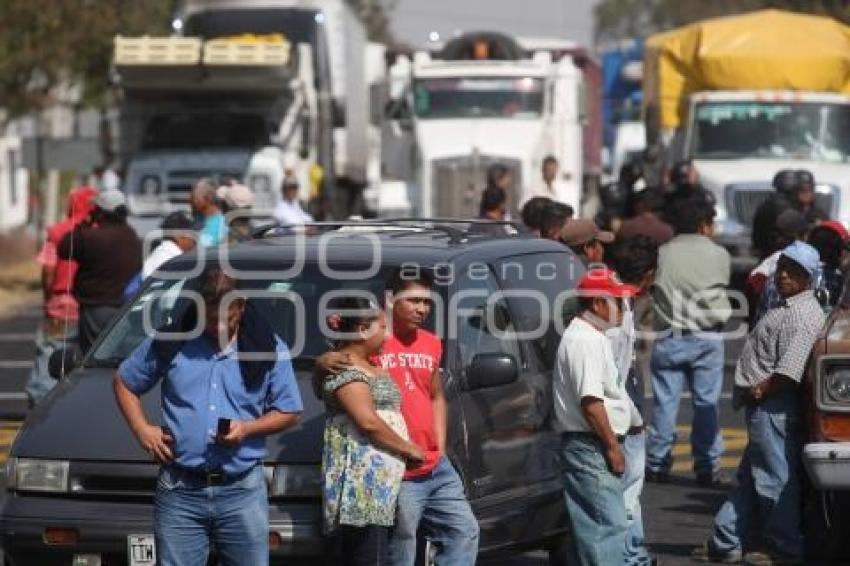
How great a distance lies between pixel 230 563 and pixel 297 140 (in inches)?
919

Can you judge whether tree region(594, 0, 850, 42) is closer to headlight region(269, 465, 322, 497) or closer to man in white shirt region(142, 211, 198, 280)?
man in white shirt region(142, 211, 198, 280)

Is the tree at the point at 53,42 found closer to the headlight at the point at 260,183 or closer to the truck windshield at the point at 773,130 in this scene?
the headlight at the point at 260,183

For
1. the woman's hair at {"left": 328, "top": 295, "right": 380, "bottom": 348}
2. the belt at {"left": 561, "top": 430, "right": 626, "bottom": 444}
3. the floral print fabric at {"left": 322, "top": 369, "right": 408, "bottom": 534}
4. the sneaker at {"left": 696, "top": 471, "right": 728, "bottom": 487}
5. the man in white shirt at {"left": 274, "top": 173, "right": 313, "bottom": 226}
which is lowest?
the sneaker at {"left": 696, "top": 471, "right": 728, "bottom": 487}

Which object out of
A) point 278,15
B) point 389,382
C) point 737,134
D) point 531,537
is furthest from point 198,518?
point 278,15

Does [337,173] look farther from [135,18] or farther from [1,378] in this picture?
[1,378]

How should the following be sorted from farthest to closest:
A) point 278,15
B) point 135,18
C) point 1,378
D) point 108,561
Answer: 1. point 135,18
2. point 278,15
3. point 1,378
4. point 108,561

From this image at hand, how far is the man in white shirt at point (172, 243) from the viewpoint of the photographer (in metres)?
14.5

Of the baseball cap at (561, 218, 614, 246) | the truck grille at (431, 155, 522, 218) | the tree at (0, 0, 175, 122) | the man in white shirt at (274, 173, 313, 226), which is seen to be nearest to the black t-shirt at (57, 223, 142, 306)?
the baseball cap at (561, 218, 614, 246)

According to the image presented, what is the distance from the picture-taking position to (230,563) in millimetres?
8359

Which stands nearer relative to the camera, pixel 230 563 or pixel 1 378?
pixel 230 563

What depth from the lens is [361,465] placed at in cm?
848

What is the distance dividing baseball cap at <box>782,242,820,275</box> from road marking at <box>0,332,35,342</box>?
15338mm

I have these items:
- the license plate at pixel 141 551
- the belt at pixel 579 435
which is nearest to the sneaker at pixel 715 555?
the belt at pixel 579 435

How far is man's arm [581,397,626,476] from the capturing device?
932 centimetres
